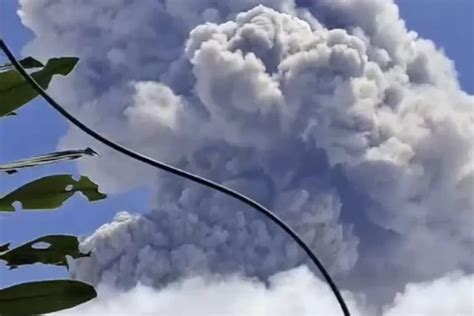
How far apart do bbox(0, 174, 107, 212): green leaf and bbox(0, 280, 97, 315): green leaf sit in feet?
0.38

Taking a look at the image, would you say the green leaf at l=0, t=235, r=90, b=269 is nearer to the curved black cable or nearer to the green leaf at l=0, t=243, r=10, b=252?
the green leaf at l=0, t=243, r=10, b=252

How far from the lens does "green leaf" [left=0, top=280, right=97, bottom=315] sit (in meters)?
0.95

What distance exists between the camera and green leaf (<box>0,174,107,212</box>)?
1023mm

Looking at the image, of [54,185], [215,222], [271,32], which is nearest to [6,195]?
[54,185]

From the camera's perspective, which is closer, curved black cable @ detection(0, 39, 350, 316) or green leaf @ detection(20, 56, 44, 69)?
curved black cable @ detection(0, 39, 350, 316)

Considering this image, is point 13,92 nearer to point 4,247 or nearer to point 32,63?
point 32,63

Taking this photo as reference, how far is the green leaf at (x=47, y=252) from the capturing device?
3.26 ft

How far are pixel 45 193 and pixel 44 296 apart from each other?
140mm

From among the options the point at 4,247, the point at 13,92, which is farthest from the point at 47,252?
the point at 13,92

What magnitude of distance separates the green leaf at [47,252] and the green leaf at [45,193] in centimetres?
5

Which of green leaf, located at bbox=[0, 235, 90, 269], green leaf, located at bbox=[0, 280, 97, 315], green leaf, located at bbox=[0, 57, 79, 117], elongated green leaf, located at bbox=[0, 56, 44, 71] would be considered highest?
elongated green leaf, located at bbox=[0, 56, 44, 71]

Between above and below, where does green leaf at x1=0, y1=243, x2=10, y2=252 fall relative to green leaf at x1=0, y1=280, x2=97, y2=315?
above

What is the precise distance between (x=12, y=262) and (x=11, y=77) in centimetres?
21

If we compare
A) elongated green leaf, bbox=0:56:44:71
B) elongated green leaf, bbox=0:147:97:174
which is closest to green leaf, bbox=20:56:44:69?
elongated green leaf, bbox=0:56:44:71
